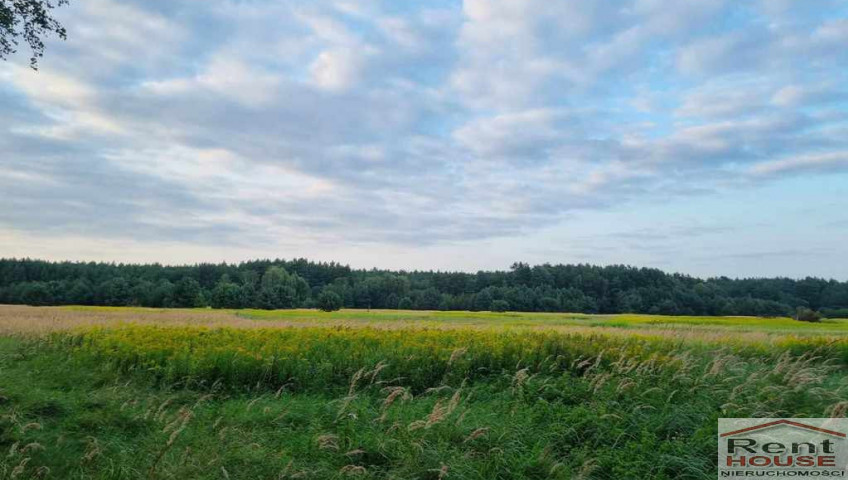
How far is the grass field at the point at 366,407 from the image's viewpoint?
6.42 m

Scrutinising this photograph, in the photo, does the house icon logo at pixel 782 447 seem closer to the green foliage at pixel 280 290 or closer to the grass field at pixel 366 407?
the grass field at pixel 366 407

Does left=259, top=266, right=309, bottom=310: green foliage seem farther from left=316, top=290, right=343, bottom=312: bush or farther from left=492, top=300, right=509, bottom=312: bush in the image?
left=492, top=300, right=509, bottom=312: bush

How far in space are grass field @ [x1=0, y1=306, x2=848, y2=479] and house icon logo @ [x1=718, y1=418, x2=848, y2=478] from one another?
0.22 m

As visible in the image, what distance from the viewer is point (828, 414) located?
8164 mm

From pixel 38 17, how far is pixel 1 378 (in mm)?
7106

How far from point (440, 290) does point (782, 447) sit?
9944 cm

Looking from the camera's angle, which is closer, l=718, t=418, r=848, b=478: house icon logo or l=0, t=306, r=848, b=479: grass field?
l=0, t=306, r=848, b=479: grass field

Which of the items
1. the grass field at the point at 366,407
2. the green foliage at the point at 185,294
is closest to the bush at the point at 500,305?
the green foliage at the point at 185,294

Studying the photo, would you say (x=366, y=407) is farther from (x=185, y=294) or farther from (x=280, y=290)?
(x=185, y=294)

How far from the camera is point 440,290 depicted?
106375 mm

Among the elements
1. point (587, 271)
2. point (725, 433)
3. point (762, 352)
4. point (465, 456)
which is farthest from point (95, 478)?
point (587, 271)

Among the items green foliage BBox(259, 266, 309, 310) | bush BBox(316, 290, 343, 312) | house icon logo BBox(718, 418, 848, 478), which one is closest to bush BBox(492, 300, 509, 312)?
bush BBox(316, 290, 343, 312)

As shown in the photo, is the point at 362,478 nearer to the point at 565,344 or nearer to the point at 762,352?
the point at 565,344

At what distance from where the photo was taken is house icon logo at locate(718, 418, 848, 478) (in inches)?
267
